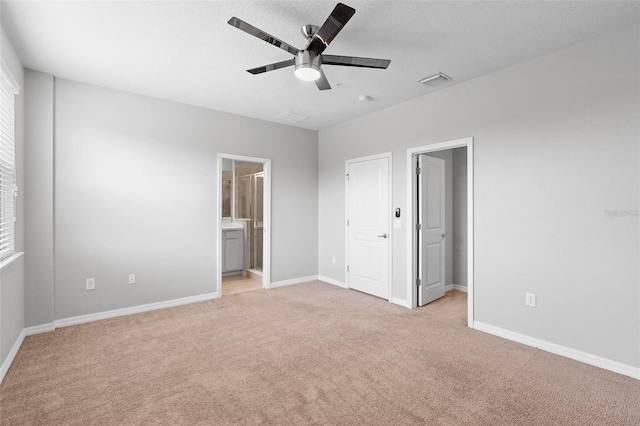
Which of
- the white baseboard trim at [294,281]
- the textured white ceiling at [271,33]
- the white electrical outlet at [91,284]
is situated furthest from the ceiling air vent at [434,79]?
the white electrical outlet at [91,284]

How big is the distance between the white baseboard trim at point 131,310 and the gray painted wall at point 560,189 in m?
3.50

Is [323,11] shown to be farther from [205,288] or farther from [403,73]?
[205,288]

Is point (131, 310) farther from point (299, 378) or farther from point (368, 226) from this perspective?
point (368, 226)

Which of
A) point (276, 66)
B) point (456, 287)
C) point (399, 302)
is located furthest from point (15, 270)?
point (456, 287)

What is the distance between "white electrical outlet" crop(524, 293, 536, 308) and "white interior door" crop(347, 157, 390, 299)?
68.5 inches

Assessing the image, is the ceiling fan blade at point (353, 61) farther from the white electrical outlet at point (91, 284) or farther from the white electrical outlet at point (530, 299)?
the white electrical outlet at point (91, 284)

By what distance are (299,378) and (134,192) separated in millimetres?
2979

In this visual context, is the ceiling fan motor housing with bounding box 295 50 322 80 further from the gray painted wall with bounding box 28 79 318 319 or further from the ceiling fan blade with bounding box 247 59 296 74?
the gray painted wall with bounding box 28 79 318 319

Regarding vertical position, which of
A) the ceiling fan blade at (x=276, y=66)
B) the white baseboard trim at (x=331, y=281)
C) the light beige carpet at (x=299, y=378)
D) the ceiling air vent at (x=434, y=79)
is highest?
the ceiling air vent at (x=434, y=79)

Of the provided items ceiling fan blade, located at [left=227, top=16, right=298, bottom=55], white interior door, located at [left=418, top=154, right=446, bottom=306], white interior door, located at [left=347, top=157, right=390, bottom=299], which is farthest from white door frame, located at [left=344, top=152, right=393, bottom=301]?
ceiling fan blade, located at [left=227, top=16, right=298, bottom=55]

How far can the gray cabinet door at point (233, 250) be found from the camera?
19.1ft

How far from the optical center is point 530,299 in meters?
2.96

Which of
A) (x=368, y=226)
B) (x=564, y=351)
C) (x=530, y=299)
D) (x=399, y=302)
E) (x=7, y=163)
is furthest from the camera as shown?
(x=368, y=226)

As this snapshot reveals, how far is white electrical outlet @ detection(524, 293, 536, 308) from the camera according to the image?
2.93 metres
